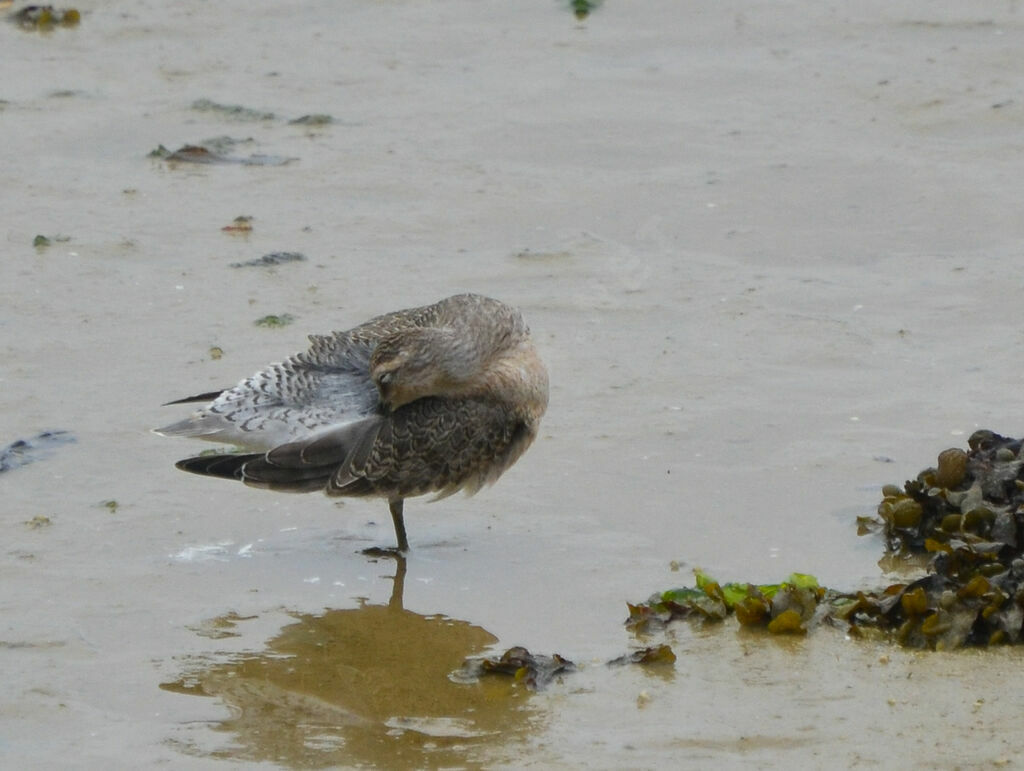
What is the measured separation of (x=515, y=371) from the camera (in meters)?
6.43

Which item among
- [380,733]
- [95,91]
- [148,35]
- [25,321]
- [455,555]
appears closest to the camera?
[380,733]

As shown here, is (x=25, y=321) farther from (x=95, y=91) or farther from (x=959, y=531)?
(x=959, y=531)

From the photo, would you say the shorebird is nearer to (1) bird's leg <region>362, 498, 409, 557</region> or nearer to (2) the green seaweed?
(1) bird's leg <region>362, 498, 409, 557</region>

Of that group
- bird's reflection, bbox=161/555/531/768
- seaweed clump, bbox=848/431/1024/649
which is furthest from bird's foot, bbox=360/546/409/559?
seaweed clump, bbox=848/431/1024/649

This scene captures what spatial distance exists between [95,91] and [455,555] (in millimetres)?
5230

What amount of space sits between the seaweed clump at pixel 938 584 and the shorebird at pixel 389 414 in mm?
993

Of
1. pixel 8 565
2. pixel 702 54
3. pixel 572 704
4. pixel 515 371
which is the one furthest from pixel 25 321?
pixel 702 54

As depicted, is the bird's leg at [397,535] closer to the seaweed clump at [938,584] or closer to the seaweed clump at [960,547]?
the seaweed clump at [938,584]

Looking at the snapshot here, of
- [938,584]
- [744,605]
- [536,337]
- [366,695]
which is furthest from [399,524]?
[938,584]

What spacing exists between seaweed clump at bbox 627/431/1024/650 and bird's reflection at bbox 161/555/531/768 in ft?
2.09

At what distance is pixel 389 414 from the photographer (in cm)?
637

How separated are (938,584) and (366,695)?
1.77m

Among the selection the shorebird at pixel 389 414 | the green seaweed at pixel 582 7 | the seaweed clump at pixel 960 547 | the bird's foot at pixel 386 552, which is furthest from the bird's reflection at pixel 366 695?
the green seaweed at pixel 582 7

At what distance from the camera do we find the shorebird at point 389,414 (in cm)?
621
